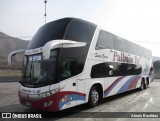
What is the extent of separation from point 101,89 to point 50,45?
13.8 ft

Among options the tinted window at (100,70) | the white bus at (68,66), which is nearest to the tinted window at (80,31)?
the white bus at (68,66)

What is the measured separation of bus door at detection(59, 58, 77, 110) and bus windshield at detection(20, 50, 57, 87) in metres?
0.37

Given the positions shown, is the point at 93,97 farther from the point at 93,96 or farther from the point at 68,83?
the point at 68,83

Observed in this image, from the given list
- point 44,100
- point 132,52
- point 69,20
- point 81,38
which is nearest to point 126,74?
point 132,52

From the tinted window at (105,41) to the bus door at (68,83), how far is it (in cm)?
219

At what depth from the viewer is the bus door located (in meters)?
6.98

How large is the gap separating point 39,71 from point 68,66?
1106 mm

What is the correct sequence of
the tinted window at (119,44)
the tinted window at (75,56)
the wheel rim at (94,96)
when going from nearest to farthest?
the tinted window at (75,56)
the wheel rim at (94,96)
the tinted window at (119,44)

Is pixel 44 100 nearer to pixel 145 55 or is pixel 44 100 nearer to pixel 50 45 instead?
pixel 50 45

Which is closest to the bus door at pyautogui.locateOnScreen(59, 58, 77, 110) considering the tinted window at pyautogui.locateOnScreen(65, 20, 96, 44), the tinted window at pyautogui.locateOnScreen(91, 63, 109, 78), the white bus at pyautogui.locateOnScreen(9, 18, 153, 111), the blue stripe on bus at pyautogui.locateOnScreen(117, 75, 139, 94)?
the white bus at pyautogui.locateOnScreen(9, 18, 153, 111)

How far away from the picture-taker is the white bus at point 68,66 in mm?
6840

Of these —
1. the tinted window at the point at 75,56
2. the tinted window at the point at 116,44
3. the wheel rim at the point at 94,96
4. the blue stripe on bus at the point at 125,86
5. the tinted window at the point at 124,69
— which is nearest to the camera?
the tinted window at the point at 75,56

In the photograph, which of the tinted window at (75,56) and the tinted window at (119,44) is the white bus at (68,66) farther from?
the tinted window at (119,44)

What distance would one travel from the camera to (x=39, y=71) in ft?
23.5
